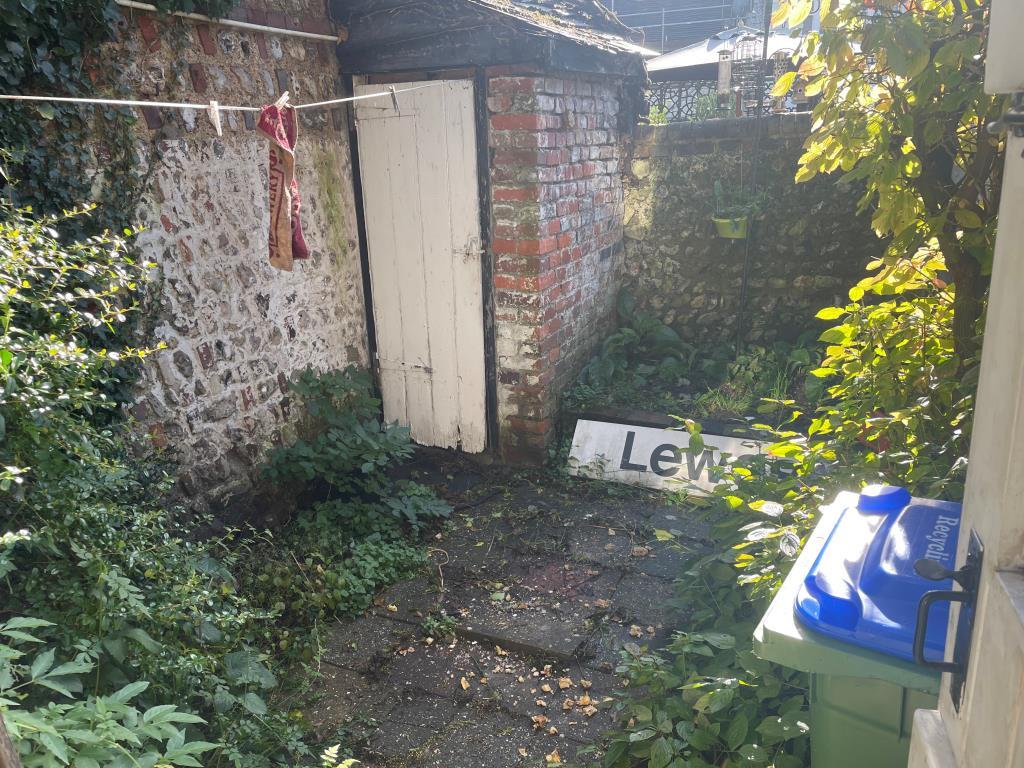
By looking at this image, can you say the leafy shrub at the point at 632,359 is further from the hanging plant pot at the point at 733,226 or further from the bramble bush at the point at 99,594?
the bramble bush at the point at 99,594

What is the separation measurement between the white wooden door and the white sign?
0.70 meters

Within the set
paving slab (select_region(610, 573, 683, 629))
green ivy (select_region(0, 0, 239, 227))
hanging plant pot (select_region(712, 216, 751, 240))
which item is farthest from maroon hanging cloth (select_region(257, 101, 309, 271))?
hanging plant pot (select_region(712, 216, 751, 240))

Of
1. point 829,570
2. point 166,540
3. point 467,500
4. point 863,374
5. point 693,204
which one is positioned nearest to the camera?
point 829,570

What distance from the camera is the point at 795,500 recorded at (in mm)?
2781

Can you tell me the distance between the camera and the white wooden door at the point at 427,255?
4.38 metres

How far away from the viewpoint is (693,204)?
5.67 metres

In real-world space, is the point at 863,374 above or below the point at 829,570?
above

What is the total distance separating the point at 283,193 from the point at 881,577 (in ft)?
9.51

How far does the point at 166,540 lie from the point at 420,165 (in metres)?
2.82

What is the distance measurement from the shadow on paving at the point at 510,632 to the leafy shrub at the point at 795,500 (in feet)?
0.99

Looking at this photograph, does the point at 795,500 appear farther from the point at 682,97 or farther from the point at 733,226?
the point at 682,97

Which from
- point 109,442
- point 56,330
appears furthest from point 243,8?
point 109,442

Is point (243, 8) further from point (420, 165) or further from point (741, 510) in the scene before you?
point (741, 510)

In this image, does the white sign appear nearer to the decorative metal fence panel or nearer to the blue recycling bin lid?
the blue recycling bin lid
